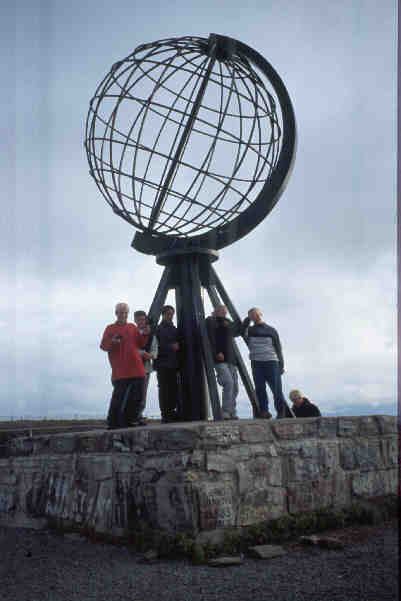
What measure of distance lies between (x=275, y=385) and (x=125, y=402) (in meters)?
1.70

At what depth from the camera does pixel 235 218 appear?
6648 mm

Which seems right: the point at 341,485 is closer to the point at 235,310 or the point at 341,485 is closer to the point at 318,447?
the point at 318,447

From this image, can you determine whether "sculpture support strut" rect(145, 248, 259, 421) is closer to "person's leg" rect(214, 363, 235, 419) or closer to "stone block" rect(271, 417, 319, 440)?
"person's leg" rect(214, 363, 235, 419)

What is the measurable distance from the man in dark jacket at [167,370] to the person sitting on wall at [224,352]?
43 centimetres

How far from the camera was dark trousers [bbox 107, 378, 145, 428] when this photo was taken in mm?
5621

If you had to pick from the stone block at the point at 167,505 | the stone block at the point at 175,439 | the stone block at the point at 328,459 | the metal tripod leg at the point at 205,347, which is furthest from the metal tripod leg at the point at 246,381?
the stone block at the point at 167,505

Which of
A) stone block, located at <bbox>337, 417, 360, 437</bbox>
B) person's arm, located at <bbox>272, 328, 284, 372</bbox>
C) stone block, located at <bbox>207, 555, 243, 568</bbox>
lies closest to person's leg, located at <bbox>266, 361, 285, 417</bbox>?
person's arm, located at <bbox>272, 328, 284, 372</bbox>

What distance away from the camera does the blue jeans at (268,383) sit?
6.18m

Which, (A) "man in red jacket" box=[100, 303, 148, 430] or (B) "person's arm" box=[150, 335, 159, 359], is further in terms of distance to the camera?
(B) "person's arm" box=[150, 335, 159, 359]

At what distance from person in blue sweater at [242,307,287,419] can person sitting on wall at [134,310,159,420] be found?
1.10 m

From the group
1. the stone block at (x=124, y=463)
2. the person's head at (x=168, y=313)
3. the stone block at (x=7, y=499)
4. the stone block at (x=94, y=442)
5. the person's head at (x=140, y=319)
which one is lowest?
the stone block at (x=7, y=499)

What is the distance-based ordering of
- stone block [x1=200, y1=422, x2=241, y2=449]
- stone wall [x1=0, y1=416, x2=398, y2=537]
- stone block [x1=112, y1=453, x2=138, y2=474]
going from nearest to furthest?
stone wall [x1=0, y1=416, x2=398, y2=537]
stone block [x1=200, y1=422, x2=241, y2=449]
stone block [x1=112, y1=453, x2=138, y2=474]

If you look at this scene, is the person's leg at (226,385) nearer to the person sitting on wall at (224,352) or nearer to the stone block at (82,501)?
the person sitting on wall at (224,352)

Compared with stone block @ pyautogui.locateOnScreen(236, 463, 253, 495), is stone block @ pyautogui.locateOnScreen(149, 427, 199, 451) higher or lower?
higher
